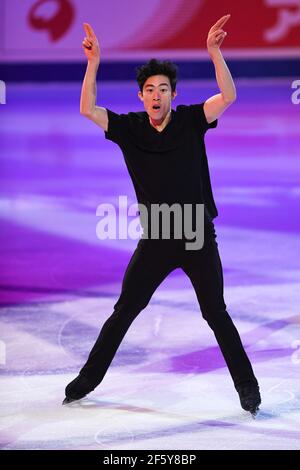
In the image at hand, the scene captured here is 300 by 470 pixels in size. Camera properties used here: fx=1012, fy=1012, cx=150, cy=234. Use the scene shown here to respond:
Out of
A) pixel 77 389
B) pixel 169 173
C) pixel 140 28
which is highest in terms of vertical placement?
pixel 140 28

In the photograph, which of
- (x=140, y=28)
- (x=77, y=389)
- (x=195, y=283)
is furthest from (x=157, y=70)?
(x=140, y=28)

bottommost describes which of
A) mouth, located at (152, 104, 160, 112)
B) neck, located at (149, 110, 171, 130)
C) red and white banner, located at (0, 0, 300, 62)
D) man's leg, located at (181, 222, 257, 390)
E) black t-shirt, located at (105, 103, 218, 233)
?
man's leg, located at (181, 222, 257, 390)

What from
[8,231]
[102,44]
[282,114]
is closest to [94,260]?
[8,231]

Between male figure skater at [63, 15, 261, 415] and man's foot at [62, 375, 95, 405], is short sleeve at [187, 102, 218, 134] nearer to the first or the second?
male figure skater at [63, 15, 261, 415]

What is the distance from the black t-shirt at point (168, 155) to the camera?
4020mm

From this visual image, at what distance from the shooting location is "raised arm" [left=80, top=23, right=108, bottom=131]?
396 centimetres

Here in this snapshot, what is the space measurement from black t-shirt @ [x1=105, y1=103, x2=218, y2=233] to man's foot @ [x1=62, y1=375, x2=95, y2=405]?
790 millimetres

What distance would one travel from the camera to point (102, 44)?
1283 centimetres

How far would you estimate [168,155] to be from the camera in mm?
4031

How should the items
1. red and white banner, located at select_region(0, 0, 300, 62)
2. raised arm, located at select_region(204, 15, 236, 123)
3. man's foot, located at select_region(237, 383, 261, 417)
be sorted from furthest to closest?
red and white banner, located at select_region(0, 0, 300, 62) → man's foot, located at select_region(237, 383, 261, 417) → raised arm, located at select_region(204, 15, 236, 123)

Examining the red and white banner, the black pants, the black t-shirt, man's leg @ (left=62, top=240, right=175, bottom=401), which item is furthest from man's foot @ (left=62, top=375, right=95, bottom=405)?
the red and white banner

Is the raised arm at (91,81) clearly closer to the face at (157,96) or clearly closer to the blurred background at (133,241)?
the face at (157,96)

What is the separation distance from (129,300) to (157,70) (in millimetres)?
937

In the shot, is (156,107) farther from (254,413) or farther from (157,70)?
(254,413)
